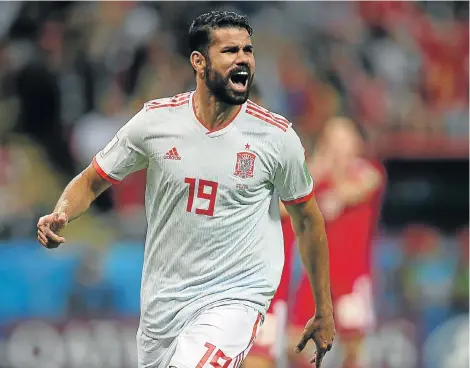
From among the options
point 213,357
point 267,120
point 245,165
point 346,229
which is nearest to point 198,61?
point 267,120

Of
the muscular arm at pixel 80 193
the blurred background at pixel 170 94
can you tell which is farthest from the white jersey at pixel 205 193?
the blurred background at pixel 170 94

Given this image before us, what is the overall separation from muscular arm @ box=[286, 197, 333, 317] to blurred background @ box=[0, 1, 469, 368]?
15.1 feet

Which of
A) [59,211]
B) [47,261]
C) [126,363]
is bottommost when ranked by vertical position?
[126,363]

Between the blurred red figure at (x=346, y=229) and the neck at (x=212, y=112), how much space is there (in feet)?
12.0

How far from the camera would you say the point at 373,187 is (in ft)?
28.3

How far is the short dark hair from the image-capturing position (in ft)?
15.1

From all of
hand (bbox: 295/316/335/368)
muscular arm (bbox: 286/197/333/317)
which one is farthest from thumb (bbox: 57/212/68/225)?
hand (bbox: 295/316/335/368)

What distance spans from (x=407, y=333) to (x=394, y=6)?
152 inches

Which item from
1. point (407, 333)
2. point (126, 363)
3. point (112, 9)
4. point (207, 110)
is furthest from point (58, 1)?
point (207, 110)

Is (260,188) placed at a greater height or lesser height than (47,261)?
greater

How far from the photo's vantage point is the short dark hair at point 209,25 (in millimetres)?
4594

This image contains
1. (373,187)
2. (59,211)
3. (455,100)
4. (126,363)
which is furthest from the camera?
(455,100)

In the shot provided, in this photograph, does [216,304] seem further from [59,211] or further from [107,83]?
[107,83]

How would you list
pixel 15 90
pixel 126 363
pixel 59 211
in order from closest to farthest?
pixel 59 211 < pixel 126 363 < pixel 15 90
